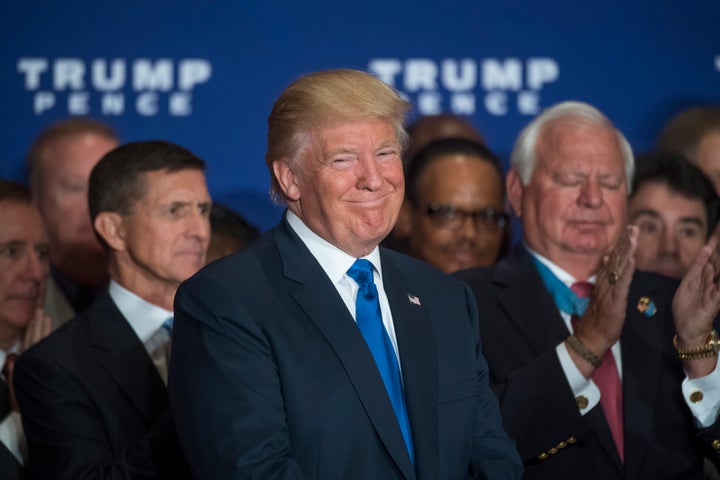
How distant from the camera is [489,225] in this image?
4.12 metres

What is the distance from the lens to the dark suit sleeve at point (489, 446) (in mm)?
2381

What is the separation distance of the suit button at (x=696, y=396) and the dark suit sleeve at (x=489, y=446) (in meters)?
0.70

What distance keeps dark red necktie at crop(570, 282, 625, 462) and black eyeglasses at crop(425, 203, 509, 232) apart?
1.01m

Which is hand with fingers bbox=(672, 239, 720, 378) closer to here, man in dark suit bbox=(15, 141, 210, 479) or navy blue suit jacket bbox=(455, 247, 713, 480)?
navy blue suit jacket bbox=(455, 247, 713, 480)

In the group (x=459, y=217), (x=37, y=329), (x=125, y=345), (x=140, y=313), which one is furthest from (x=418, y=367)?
(x=459, y=217)

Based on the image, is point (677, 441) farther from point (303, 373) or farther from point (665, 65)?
point (665, 65)

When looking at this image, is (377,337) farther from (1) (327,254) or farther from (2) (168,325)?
(2) (168,325)

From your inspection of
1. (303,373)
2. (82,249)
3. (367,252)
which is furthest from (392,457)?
(82,249)

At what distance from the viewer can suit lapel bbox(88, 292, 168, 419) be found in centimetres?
300

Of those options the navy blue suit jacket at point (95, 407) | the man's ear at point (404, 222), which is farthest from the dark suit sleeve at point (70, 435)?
the man's ear at point (404, 222)

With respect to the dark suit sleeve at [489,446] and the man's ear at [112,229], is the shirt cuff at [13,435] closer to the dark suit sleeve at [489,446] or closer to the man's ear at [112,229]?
the man's ear at [112,229]

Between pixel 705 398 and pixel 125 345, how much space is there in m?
1.56

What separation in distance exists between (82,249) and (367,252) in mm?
2377

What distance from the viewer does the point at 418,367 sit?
2.35 m
